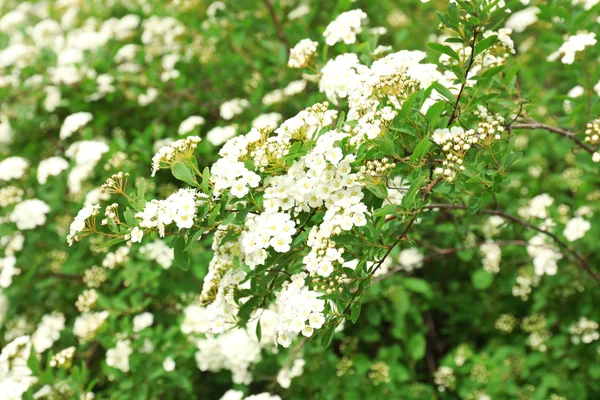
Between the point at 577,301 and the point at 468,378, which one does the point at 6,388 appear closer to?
the point at 468,378

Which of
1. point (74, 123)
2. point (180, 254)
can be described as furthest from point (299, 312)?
point (74, 123)

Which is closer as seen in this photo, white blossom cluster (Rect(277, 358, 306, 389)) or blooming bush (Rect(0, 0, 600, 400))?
blooming bush (Rect(0, 0, 600, 400))

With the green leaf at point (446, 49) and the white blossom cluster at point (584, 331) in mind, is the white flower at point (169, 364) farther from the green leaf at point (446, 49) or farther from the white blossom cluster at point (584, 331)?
the white blossom cluster at point (584, 331)

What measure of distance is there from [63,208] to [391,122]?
2.88m

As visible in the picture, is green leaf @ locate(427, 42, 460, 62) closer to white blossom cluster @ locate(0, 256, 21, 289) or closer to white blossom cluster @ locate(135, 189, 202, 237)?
white blossom cluster @ locate(135, 189, 202, 237)

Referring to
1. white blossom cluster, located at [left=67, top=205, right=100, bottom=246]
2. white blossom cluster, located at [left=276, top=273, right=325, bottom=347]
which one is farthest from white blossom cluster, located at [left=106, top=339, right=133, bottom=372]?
white blossom cluster, located at [left=276, top=273, right=325, bottom=347]

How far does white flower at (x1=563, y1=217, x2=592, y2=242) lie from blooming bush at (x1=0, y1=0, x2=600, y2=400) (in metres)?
0.02

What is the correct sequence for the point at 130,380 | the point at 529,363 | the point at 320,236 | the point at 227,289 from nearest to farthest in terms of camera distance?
the point at 320,236 → the point at 227,289 → the point at 130,380 → the point at 529,363

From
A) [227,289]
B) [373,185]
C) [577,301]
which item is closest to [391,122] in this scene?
[373,185]

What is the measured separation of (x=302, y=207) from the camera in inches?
77.3

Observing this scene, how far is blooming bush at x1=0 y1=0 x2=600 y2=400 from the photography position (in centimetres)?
191

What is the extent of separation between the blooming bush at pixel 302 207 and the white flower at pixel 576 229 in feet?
0.07

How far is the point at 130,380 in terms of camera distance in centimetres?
311

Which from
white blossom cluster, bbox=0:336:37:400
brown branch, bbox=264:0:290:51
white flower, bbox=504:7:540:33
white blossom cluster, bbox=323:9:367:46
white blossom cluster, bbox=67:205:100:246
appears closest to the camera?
white blossom cluster, bbox=67:205:100:246
